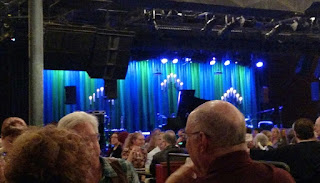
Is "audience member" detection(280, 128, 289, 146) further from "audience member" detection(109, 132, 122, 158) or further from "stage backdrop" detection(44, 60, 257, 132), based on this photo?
"stage backdrop" detection(44, 60, 257, 132)

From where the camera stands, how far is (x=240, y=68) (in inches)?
789

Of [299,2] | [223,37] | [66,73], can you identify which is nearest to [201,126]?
[299,2]

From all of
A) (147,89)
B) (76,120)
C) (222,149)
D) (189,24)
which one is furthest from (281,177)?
(147,89)

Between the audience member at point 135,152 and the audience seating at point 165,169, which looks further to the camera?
the audience member at point 135,152

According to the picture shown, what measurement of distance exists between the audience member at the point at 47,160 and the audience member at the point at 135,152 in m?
4.37

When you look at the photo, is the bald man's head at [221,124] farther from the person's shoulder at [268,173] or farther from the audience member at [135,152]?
the audience member at [135,152]

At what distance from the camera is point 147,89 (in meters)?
18.2

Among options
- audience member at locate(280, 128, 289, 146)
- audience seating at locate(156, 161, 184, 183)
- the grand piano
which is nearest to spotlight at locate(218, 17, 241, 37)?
the grand piano

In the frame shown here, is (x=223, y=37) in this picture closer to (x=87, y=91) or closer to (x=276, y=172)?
(x=87, y=91)

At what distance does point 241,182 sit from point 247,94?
18.4m

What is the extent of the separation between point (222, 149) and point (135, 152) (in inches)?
151

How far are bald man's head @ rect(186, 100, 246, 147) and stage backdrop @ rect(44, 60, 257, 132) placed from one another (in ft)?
47.4

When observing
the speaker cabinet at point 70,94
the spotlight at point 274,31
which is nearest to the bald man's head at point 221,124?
the spotlight at point 274,31

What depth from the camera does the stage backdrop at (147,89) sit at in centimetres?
1648
